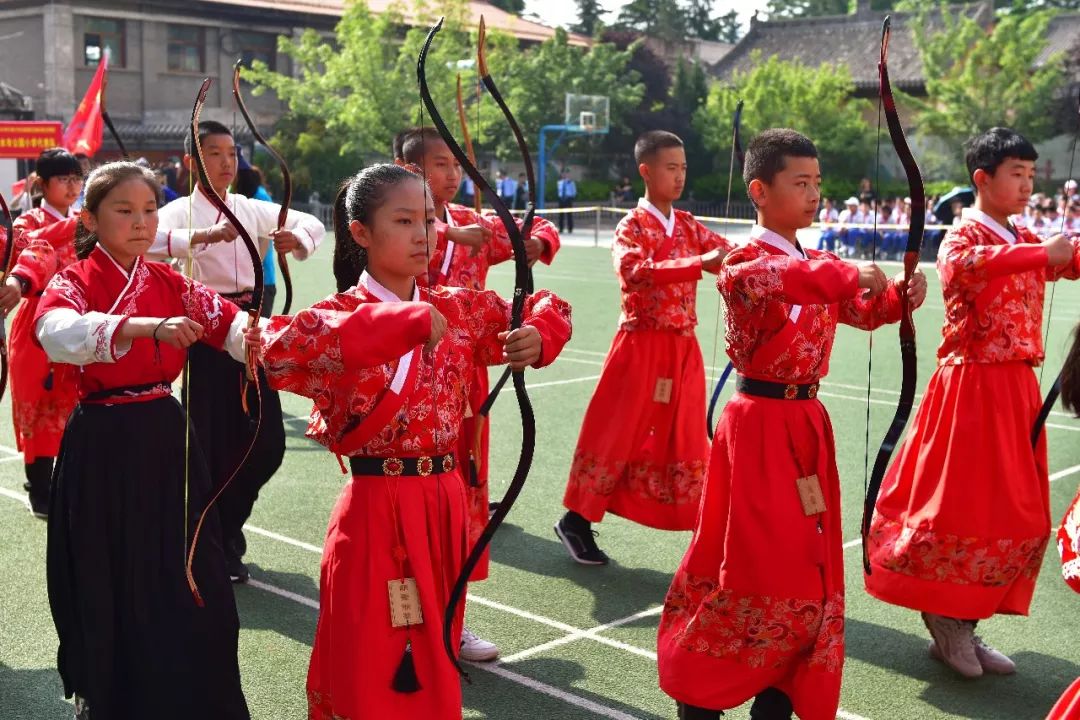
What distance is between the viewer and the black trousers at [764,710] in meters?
3.47

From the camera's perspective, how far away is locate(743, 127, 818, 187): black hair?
143 inches

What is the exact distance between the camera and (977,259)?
13.4 ft

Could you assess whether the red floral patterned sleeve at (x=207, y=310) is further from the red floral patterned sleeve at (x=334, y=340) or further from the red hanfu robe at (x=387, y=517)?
the red floral patterned sleeve at (x=334, y=340)

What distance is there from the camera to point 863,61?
150 ft

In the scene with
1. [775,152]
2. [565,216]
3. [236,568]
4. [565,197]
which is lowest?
[565,216]

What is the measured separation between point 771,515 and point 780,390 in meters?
0.34

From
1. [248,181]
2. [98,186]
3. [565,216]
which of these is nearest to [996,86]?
[565,216]

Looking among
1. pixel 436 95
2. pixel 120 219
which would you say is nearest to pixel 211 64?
pixel 436 95

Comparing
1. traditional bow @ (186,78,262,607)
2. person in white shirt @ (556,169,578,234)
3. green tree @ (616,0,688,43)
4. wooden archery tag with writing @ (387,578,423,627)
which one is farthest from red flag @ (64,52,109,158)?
green tree @ (616,0,688,43)

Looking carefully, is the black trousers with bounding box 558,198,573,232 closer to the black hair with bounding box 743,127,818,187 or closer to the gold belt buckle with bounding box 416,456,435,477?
the black hair with bounding box 743,127,818,187

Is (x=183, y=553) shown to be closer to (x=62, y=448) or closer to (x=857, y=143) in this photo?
(x=62, y=448)

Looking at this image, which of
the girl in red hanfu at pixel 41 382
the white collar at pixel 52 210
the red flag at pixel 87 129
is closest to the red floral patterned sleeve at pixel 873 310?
the girl in red hanfu at pixel 41 382

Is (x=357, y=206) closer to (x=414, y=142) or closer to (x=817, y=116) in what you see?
(x=414, y=142)

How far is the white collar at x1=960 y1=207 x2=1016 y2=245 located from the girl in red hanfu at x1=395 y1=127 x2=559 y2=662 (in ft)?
4.79
